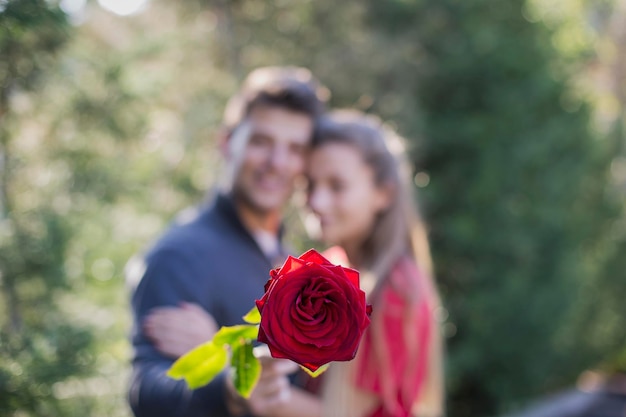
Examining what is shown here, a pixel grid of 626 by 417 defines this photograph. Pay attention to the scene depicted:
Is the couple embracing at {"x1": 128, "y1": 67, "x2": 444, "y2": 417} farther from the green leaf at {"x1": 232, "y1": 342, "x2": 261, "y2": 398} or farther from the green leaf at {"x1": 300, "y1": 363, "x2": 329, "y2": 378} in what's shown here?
the green leaf at {"x1": 300, "y1": 363, "x2": 329, "y2": 378}

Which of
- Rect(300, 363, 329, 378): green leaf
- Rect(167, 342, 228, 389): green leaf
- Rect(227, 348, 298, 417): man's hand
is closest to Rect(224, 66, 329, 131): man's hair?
Rect(227, 348, 298, 417): man's hand

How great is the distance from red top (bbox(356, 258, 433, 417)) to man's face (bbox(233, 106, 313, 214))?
1.81ft

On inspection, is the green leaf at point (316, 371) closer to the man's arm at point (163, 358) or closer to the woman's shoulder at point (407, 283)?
the man's arm at point (163, 358)

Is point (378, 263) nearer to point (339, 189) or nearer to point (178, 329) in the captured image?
point (339, 189)

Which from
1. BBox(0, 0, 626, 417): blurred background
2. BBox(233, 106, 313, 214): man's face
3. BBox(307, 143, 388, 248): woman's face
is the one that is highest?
BBox(0, 0, 626, 417): blurred background

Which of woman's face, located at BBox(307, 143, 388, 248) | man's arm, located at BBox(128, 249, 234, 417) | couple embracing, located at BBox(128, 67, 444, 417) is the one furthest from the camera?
woman's face, located at BBox(307, 143, 388, 248)

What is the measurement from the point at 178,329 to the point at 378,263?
89 cm

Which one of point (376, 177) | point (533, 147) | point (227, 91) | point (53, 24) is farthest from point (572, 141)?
point (53, 24)

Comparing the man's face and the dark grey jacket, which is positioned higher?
the man's face

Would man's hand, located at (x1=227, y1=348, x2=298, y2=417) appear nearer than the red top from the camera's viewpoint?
Yes

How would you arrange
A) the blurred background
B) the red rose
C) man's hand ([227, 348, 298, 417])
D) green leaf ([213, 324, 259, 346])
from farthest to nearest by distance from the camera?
1. the blurred background
2. man's hand ([227, 348, 298, 417])
3. green leaf ([213, 324, 259, 346])
4. the red rose

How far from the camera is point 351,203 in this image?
99.9 inches

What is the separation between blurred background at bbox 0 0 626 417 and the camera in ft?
11.2

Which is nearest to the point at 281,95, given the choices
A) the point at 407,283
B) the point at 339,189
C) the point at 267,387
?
the point at 339,189
